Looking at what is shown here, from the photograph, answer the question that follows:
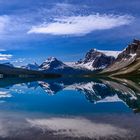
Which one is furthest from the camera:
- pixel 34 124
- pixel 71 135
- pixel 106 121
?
pixel 106 121

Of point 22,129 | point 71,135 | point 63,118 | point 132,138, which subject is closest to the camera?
point 132,138

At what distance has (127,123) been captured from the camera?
3869 centimetres

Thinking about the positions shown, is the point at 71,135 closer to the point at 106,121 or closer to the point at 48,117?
the point at 106,121

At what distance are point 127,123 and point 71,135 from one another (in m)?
8.80

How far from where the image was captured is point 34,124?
38.5 meters

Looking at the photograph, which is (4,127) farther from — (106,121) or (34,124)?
(106,121)

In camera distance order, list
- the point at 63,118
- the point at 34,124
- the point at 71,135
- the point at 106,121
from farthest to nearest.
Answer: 1. the point at 63,118
2. the point at 106,121
3. the point at 34,124
4. the point at 71,135

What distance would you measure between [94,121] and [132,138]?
37.8ft

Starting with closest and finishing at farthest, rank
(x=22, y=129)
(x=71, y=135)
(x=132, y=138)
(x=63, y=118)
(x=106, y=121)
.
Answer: (x=132, y=138)
(x=71, y=135)
(x=22, y=129)
(x=106, y=121)
(x=63, y=118)

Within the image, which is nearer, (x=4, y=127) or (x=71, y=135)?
(x=71, y=135)

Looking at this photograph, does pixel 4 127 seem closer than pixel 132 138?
No

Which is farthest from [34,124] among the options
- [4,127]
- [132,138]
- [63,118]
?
[132,138]

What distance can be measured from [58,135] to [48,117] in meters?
13.7

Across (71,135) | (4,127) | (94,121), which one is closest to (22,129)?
(4,127)
